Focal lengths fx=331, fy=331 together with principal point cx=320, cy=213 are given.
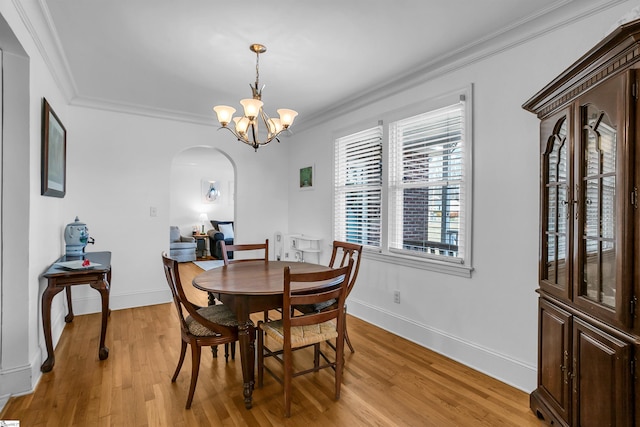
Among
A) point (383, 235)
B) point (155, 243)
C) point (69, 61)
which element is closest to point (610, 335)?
→ point (383, 235)

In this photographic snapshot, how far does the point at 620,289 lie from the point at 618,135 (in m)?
0.59

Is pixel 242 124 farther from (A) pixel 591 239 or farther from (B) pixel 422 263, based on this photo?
(A) pixel 591 239

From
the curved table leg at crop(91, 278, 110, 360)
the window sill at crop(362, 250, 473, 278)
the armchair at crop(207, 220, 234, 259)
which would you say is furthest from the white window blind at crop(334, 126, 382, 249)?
the armchair at crop(207, 220, 234, 259)

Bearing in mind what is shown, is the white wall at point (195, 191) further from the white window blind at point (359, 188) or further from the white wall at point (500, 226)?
the white wall at point (500, 226)

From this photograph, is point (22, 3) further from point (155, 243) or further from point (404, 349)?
point (404, 349)

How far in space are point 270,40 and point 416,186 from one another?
1.75m

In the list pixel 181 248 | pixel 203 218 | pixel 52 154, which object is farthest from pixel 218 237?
pixel 52 154

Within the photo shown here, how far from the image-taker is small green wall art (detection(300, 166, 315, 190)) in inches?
185

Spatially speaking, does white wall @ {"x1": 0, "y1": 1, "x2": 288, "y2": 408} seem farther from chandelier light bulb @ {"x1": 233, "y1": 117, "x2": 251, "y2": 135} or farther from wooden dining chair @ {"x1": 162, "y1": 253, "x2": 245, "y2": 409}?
chandelier light bulb @ {"x1": 233, "y1": 117, "x2": 251, "y2": 135}

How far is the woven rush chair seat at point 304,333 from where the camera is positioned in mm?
2043

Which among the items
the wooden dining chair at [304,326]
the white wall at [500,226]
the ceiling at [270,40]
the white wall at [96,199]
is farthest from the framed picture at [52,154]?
the white wall at [500,226]

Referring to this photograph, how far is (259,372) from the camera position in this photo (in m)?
2.26

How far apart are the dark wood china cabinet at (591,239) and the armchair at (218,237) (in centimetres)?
668

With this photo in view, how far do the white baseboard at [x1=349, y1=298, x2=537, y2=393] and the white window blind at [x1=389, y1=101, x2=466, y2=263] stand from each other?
0.67 metres
